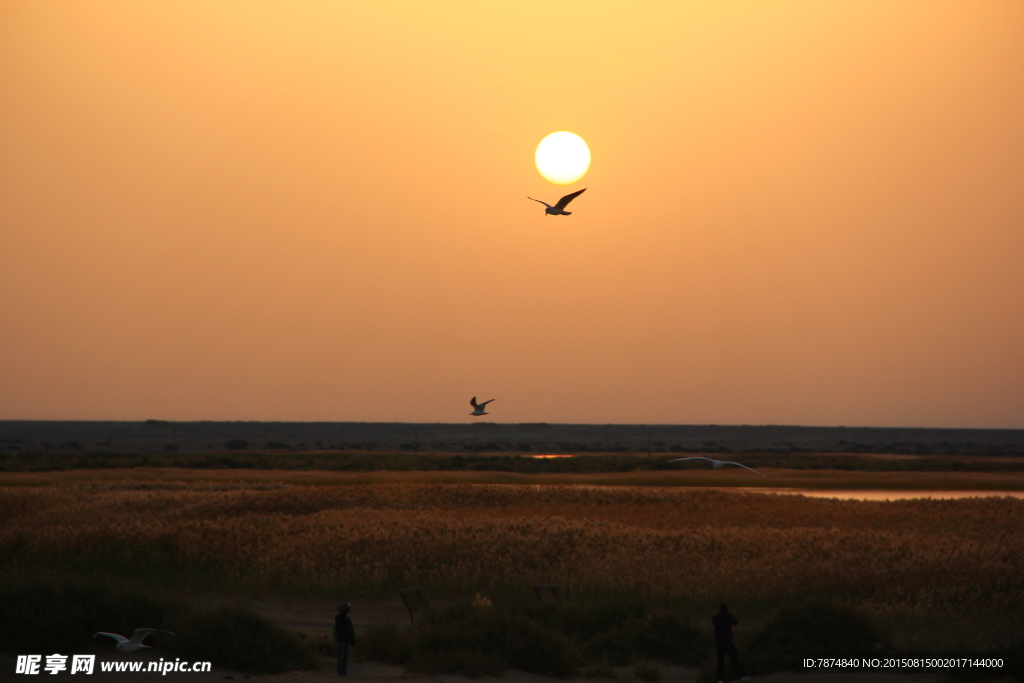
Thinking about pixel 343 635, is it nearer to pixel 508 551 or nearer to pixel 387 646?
pixel 387 646

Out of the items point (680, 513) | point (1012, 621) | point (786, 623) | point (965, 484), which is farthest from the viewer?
point (965, 484)

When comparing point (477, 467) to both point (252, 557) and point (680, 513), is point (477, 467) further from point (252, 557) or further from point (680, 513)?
point (252, 557)

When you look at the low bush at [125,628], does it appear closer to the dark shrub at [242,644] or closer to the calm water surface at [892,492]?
the dark shrub at [242,644]

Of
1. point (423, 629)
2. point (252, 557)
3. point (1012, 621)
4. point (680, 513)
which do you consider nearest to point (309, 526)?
point (252, 557)

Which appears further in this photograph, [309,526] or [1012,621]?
[309,526]

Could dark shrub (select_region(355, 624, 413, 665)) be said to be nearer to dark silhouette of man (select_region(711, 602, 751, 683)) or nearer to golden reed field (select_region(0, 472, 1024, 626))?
dark silhouette of man (select_region(711, 602, 751, 683))

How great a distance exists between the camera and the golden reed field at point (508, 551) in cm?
2250

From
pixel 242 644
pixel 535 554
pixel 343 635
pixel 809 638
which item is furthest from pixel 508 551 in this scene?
pixel 343 635

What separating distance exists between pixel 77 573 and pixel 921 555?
23.6 meters

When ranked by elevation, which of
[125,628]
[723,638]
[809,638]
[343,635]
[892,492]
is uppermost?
[723,638]

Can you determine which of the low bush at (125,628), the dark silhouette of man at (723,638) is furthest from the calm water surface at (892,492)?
the low bush at (125,628)

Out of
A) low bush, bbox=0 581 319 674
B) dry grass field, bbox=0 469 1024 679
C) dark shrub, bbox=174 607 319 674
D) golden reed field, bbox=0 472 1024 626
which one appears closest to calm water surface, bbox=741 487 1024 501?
dry grass field, bbox=0 469 1024 679

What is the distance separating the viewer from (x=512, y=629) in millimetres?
16672

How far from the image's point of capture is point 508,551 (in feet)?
88.5
